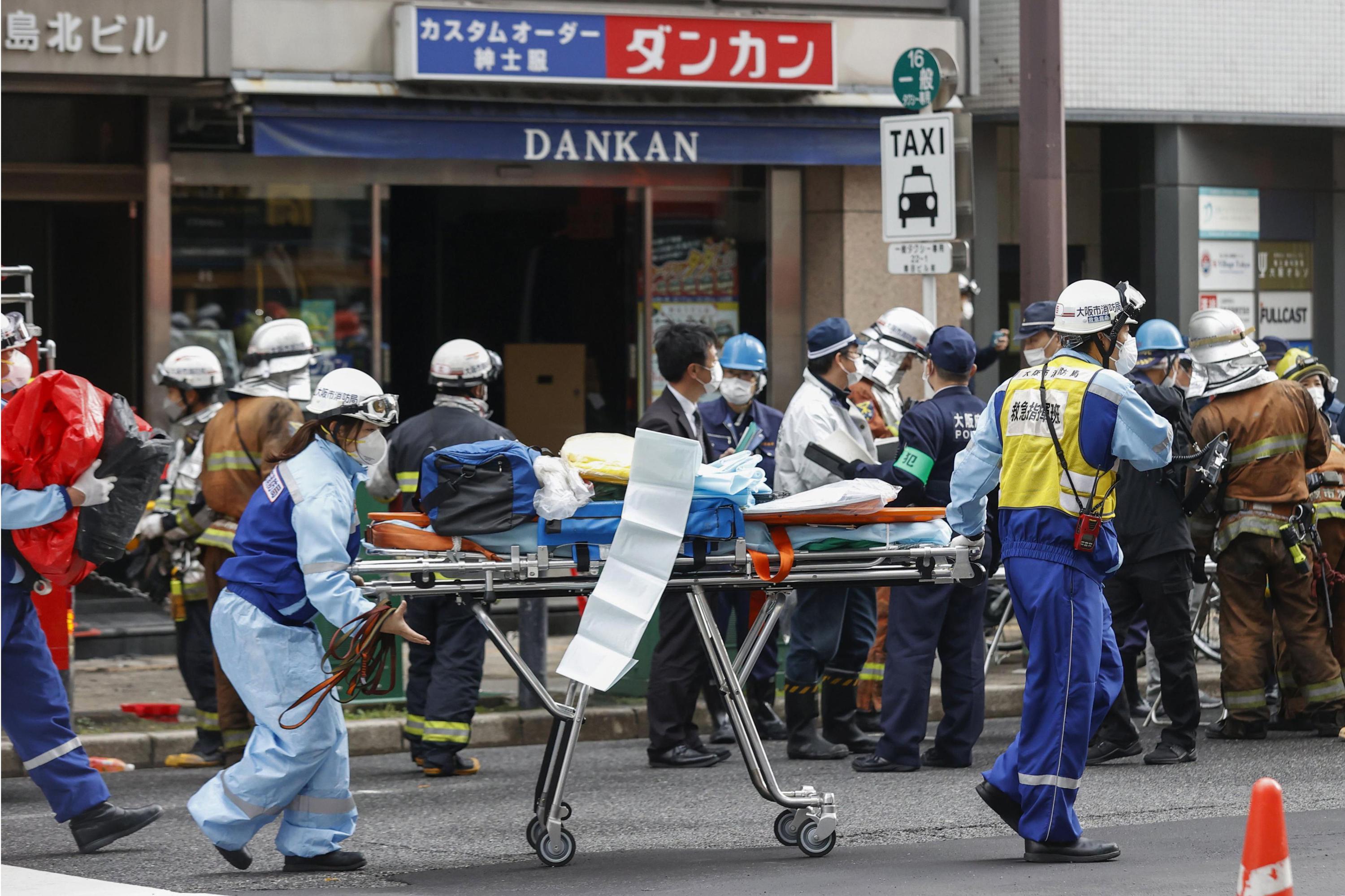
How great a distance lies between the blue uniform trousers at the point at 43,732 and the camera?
23.3ft

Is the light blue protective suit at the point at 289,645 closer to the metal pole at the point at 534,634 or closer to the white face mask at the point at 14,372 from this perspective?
the white face mask at the point at 14,372

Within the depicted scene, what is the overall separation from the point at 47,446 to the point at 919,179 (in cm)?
536

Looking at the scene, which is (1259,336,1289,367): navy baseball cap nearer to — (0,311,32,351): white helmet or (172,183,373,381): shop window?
(172,183,373,381): shop window

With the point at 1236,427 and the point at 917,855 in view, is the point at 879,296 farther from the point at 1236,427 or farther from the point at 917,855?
the point at 917,855

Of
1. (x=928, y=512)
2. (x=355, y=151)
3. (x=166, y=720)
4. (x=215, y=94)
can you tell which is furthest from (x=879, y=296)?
(x=928, y=512)

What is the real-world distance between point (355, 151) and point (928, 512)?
7.13 m

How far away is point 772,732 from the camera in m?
9.91

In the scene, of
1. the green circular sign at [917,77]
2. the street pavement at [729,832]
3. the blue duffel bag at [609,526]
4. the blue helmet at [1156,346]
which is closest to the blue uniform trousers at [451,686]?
the street pavement at [729,832]

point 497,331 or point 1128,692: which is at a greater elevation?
point 497,331

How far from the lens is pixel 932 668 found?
8938 millimetres

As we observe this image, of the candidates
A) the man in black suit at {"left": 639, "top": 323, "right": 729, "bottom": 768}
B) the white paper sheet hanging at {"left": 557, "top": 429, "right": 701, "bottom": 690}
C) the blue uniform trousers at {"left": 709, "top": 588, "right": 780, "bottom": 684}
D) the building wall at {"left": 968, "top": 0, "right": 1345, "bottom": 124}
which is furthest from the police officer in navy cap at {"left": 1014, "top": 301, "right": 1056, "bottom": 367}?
the building wall at {"left": 968, "top": 0, "right": 1345, "bottom": 124}

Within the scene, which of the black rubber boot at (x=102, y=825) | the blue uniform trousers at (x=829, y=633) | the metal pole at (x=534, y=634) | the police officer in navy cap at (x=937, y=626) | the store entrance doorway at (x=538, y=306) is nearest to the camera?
the black rubber boot at (x=102, y=825)

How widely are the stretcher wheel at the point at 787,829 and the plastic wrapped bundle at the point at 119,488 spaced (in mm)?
2641

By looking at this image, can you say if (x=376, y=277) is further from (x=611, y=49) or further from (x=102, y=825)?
(x=102, y=825)
